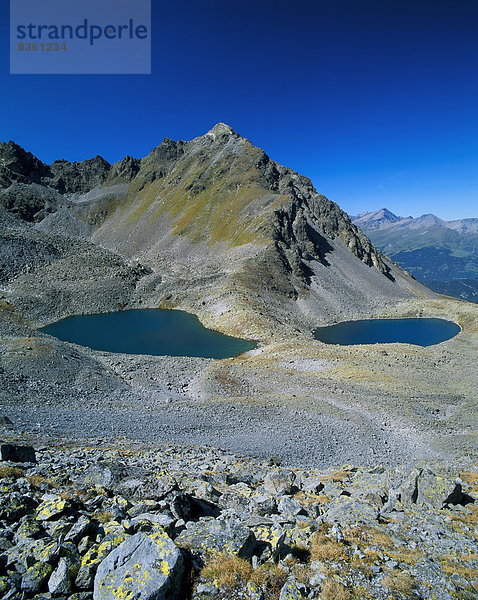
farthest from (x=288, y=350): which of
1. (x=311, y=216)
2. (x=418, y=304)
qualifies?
(x=311, y=216)

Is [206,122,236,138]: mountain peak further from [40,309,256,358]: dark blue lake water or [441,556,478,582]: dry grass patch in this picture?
[441,556,478,582]: dry grass patch

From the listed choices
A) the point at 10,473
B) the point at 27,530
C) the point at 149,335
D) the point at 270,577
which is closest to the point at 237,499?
the point at 270,577

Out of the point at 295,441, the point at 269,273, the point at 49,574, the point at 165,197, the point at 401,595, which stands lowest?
the point at 295,441

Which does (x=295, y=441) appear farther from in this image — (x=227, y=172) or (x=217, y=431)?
(x=227, y=172)

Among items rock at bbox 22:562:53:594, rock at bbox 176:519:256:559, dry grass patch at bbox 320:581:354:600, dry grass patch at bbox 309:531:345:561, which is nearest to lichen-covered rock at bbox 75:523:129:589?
rock at bbox 22:562:53:594

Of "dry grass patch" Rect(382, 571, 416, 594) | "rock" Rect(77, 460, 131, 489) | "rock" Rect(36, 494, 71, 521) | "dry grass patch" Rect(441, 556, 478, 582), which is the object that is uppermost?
"rock" Rect(36, 494, 71, 521)

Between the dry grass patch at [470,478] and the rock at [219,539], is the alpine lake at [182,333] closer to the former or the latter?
the dry grass patch at [470,478]
